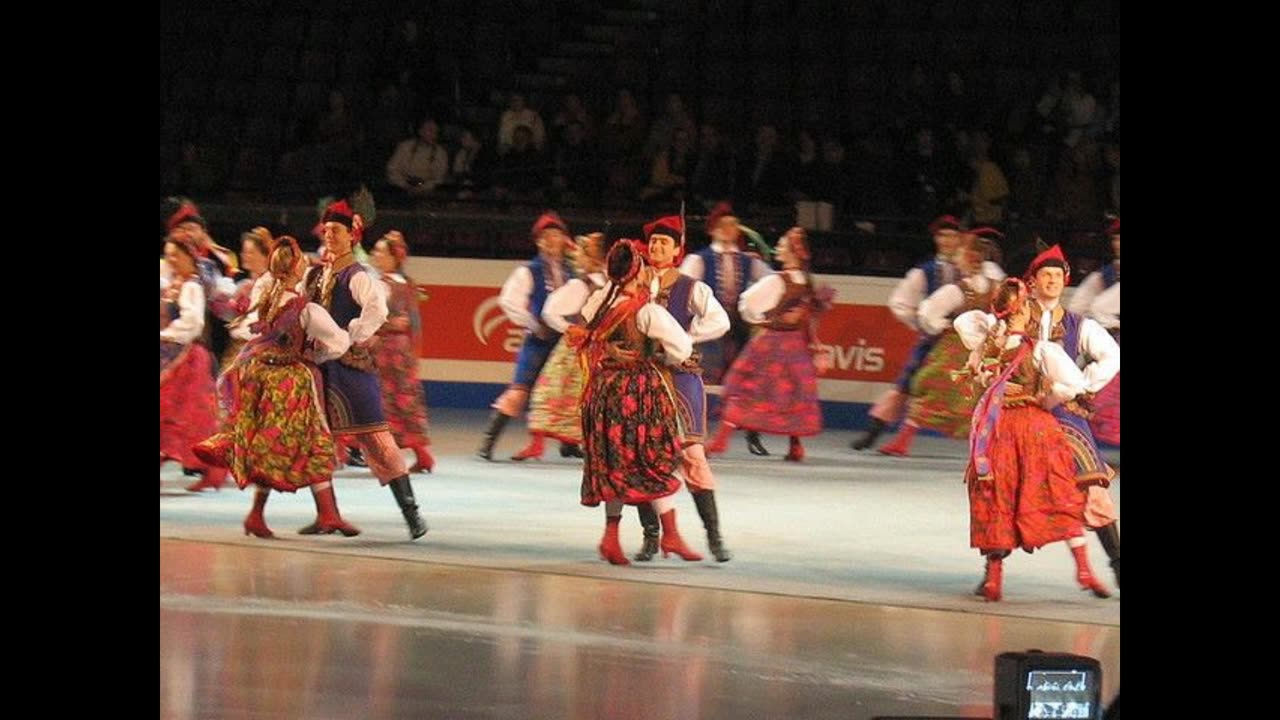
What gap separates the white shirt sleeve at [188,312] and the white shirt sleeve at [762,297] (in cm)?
280

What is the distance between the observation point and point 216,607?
913 centimetres

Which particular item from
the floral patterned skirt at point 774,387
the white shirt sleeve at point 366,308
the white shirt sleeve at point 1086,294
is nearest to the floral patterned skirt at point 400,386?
the white shirt sleeve at point 366,308

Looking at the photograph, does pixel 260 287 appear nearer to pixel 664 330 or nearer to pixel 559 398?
pixel 664 330

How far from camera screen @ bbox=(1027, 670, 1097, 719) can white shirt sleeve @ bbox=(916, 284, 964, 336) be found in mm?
7354

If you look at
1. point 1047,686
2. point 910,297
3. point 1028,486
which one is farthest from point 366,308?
point 1047,686

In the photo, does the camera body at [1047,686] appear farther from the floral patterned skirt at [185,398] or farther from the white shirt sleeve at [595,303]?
the floral patterned skirt at [185,398]

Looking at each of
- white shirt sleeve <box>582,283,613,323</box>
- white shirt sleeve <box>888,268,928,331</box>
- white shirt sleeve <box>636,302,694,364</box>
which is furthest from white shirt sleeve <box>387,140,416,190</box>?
white shirt sleeve <box>636,302,694,364</box>

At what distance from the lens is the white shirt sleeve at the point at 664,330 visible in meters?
9.75

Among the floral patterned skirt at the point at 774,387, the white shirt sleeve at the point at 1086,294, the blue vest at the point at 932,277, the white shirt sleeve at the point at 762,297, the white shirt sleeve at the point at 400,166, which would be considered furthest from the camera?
the white shirt sleeve at the point at 400,166

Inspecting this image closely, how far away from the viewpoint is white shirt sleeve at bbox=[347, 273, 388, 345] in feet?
33.7

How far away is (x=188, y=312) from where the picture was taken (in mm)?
11195
